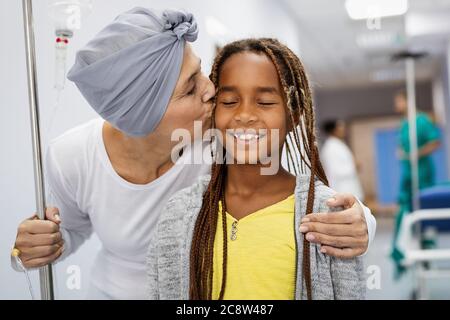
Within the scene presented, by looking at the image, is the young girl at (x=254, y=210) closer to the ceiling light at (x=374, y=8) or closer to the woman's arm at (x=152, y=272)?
the woman's arm at (x=152, y=272)

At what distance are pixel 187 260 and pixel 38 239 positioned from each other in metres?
0.29

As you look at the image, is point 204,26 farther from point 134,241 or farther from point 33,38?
point 134,241

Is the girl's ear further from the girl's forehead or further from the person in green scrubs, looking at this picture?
the person in green scrubs

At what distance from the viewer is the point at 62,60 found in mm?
906

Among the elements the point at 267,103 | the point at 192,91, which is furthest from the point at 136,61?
the point at 267,103

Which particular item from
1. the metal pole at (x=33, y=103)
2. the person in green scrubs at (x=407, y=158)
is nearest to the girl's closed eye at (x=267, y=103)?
the metal pole at (x=33, y=103)

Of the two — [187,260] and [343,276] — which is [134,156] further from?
[343,276]

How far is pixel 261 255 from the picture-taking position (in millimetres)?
761

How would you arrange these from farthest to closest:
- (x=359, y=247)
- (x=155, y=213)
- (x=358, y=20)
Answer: (x=358, y=20), (x=155, y=213), (x=359, y=247)

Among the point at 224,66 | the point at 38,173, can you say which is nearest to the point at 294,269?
the point at 224,66

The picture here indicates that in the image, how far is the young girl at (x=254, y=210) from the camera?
2.44 ft

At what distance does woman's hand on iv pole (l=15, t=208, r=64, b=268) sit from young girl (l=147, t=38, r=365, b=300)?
0.62ft

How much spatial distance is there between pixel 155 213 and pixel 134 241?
63 mm

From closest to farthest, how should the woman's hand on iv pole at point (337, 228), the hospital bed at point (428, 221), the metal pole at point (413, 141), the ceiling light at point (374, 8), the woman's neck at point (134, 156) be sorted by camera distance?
the woman's hand on iv pole at point (337, 228) → the woman's neck at point (134, 156) → the ceiling light at point (374, 8) → the hospital bed at point (428, 221) → the metal pole at point (413, 141)
